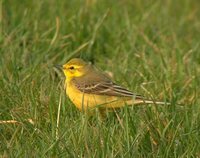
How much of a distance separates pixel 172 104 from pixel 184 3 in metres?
5.23

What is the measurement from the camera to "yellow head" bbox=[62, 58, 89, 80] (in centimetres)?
739

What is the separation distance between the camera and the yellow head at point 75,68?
7.39 m

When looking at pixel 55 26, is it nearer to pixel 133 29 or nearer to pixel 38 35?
pixel 38 35

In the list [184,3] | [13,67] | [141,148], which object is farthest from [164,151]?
[184,3]

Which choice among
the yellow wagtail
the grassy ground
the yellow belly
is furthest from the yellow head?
the yellow belly

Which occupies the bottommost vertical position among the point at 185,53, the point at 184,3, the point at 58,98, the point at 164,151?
the point at 164,151

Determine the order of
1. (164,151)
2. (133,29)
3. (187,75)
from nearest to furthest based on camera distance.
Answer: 1. (164,151)
2. (187,75)
3. (133,29)

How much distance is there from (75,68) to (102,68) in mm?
900

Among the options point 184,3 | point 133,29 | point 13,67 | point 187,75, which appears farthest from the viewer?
point 184,3

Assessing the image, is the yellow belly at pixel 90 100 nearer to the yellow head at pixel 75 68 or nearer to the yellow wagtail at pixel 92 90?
the yellow wagtail at pixel 92 90

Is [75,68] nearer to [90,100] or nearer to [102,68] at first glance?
[90,100]

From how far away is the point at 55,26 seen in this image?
28.3 feet


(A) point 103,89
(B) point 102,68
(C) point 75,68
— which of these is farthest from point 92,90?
(B) point 102,68

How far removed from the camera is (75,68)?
24.3 feet
